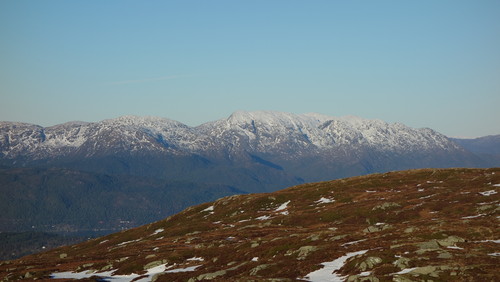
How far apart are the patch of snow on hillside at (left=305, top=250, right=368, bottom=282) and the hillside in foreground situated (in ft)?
0.43

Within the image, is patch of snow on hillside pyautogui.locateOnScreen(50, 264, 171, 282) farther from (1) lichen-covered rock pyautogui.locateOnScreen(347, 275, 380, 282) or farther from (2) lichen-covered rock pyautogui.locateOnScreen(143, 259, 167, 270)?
(1) lichen-covered rock pyautogui.locateOnScreen(347, 275, 380, 282)

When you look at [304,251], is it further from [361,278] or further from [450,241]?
[361,278]

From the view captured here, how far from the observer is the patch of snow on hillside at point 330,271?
162ft

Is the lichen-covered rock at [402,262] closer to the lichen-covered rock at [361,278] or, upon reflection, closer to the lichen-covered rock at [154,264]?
the lichen-covered rock at [361,278]

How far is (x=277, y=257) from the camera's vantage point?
6569 cm

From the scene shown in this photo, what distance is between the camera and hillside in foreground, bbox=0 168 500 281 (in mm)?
49406

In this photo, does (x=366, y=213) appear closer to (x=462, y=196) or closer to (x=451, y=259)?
(x=462, y=196)

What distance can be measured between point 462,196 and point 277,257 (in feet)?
165

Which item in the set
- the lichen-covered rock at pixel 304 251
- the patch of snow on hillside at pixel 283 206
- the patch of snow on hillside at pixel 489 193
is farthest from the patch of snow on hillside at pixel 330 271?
the patch of snow on hillside at pixel 283 206

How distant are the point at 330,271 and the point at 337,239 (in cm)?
1976

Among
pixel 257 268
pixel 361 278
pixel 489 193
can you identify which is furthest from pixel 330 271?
pixel 489 193

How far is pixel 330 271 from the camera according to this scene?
52.0 metres

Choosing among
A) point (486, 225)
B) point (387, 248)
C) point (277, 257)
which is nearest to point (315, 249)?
point (277, 257)

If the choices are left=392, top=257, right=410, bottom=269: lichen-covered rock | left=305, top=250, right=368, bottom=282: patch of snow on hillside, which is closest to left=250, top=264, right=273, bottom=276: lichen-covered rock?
left=305, top=250, right=368, bottom=282: patch of snow on hillside
